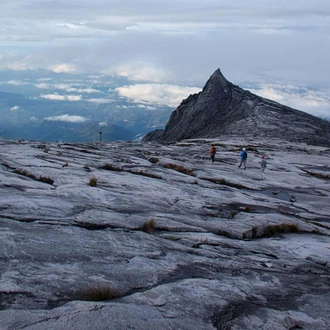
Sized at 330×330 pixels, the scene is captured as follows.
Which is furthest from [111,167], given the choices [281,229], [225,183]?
[281,229]

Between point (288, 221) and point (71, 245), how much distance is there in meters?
11.6

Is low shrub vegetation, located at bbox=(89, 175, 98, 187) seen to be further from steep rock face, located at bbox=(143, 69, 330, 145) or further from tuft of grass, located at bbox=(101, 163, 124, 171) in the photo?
steep rock face, located at bbox=(143, 69, 330, 145)

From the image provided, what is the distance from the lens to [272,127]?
88.1 m

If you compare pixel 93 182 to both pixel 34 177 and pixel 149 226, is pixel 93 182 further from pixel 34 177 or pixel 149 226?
pixel 149 226

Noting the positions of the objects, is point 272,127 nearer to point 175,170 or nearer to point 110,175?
point 175,170

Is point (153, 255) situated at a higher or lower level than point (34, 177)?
lower

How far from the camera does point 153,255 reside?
1389 centimetres

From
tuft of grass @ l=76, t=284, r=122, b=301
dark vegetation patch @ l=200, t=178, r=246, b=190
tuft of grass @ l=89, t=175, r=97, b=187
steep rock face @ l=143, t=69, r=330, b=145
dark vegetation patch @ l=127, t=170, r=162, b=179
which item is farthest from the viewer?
steep rock face @ l=143, t=69, r=330, b=145

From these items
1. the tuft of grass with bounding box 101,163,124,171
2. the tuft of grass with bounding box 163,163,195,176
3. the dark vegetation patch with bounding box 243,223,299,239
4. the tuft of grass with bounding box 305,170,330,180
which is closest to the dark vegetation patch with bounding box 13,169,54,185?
the tuft of grass with bounding box 101,163,124,171

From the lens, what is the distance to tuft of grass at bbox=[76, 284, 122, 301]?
34.2 feet

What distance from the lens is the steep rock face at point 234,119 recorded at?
8650cm

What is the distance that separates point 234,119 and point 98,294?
96009 millimetres

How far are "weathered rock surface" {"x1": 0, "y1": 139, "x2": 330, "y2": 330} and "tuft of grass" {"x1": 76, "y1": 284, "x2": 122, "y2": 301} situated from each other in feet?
0.18

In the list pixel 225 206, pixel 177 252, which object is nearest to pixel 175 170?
pixel 225 206
